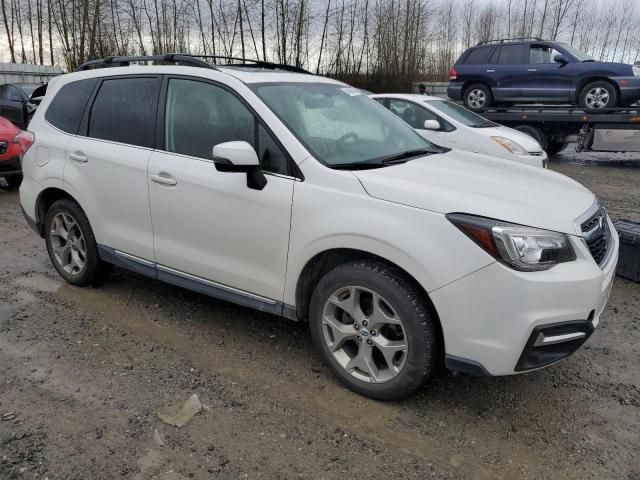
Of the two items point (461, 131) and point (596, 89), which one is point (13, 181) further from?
point (596, 89)

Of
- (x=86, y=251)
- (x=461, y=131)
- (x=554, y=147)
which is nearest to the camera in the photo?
(x=86, y=251)

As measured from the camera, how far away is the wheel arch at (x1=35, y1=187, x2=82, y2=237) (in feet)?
14.7

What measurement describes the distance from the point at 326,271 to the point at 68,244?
8.20 feet

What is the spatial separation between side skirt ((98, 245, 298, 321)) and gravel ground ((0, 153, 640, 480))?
36 cm

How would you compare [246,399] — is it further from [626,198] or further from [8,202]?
[626,198]

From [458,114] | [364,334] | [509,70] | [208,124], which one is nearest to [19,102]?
[458,114]

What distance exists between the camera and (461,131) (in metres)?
8.84

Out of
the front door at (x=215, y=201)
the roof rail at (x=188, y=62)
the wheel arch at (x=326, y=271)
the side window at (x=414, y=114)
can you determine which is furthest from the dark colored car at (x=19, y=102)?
the wheel arch at (x=326, y=271)

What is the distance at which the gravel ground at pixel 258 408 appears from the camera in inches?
101

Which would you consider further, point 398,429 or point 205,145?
point 205,145

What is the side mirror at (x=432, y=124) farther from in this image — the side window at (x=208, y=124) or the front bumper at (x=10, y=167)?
the front bumper at (x=10, y=167)

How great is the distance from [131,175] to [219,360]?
1408mm

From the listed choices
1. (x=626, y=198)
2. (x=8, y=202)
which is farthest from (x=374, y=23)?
(x=8, y=202)

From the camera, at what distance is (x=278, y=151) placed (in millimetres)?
3209
